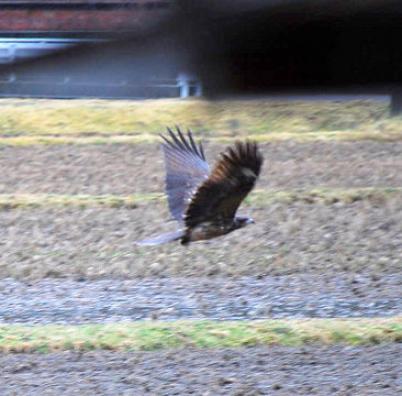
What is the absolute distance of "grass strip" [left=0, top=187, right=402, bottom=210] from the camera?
868 cm

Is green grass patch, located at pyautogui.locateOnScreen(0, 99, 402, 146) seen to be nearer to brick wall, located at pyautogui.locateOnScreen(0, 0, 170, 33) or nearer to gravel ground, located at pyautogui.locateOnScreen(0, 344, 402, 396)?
gravel ground, located at pyautogui.locateOnScreen(0, 344, 402, 396)

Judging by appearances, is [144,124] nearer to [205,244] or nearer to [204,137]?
[204,137]

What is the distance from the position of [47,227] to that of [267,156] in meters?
2.87

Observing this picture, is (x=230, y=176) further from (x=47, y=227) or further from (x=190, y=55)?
(x=47, y=227)

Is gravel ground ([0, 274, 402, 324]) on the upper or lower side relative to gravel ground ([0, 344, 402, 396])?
upper


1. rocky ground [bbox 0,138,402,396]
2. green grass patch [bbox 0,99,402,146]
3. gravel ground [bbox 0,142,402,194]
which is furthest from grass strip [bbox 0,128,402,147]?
rocky ground [bbox 0,138,402,396]

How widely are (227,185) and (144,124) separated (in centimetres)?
813

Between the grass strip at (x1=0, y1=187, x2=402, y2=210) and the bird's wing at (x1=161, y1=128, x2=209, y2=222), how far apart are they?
407cm

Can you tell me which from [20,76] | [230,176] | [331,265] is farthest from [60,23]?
[331,265]

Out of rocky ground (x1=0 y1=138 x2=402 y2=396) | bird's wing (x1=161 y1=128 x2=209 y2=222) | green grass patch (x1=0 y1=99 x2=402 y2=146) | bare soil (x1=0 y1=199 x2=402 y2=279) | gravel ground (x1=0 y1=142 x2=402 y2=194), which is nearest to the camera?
bird's wing (x1=161 y1=128 x2=209 y2=222)

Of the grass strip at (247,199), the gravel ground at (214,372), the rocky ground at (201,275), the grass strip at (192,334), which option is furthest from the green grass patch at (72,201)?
the gravel ground at (214,372)

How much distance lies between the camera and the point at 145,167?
33.1 feet

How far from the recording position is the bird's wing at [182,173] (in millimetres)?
4211

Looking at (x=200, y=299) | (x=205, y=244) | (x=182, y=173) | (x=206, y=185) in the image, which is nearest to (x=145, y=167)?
(x=205, y=244)
